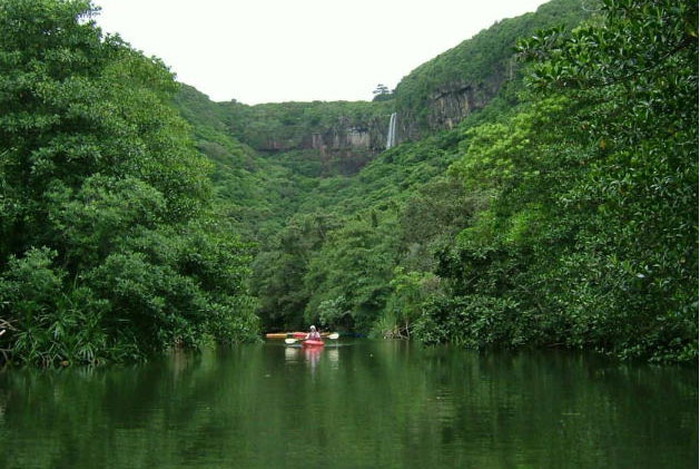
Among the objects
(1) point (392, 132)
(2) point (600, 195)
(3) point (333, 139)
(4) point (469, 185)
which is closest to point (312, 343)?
(4) point (469, 185)

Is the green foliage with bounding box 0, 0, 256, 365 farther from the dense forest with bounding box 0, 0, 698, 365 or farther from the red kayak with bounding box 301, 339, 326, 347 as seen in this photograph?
the red kayak with bounding box 301, 339, 326, 347

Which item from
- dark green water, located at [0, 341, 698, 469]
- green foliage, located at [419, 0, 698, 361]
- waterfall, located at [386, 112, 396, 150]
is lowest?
dark green water, located at [0, 341, 698, 469]

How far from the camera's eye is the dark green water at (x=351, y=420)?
7.80m

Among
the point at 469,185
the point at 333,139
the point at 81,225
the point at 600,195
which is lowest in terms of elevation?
the point at 600,195

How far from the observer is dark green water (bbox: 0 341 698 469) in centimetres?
780

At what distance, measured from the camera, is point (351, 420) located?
417 inches

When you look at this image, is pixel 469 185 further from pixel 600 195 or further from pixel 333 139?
pixel 333 139

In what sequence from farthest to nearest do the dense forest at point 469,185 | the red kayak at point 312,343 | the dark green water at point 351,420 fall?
1. the red kayak at point 312,343
2. the dense forest at point 469,185
3. the dark green water at point 351,420

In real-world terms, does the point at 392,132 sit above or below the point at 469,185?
above

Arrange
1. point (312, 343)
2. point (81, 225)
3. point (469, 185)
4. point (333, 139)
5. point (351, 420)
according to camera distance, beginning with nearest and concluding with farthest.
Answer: point (351, 420) → point (81, 225) → point (469, 185) → point (312, 343) → point (333, 139)

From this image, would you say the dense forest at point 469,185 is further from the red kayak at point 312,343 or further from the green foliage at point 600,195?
the red kayak at point 312,343

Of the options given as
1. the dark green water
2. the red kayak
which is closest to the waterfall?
the red kayak

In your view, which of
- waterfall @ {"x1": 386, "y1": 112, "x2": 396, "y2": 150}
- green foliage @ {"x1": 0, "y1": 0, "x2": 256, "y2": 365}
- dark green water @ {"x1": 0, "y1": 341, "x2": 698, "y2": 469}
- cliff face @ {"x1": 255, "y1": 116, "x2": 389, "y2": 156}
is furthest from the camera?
cliff face @ {"x1": 255, "y1": 116, "x2": 389, "y2": 156}

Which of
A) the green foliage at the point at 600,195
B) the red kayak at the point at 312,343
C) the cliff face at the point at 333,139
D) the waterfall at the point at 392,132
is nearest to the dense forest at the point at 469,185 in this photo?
the green foliage at the point at 600,195
